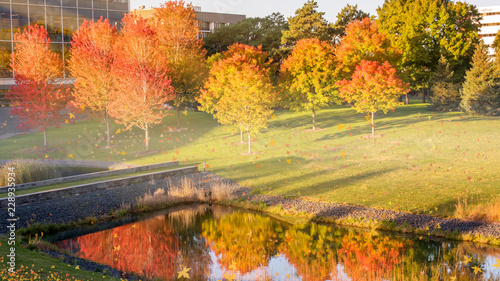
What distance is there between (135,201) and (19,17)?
131 feet

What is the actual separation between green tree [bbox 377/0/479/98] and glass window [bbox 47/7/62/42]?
40.5 metres

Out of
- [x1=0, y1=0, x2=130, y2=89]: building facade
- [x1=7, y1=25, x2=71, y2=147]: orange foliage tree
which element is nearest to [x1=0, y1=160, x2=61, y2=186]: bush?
[x1=7, y1=25, x2=71, y2=147]: orange foliage tree

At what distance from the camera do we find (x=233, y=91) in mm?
36281

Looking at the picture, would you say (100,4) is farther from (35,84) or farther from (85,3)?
(35,84)

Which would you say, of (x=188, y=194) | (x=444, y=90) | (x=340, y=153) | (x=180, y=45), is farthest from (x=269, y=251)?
(x=444, y=90)

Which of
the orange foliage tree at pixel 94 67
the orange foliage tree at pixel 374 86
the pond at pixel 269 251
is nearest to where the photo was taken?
the pond at pixel 269 251

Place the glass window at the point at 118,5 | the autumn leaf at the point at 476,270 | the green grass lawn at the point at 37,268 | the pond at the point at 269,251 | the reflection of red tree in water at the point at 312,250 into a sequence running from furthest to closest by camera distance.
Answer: the glass window at the point at 118,5, the reflection of red tree in water at the point at 312,250, the pond at the point at 269,251, the autumn leaf at the point at 476,270, the green grass lawn at the point at 37,268

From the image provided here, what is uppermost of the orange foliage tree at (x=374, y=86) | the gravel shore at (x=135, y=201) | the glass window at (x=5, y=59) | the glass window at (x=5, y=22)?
the glass window at (x=5, y=22)

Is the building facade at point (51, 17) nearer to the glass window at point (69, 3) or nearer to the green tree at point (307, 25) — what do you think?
the glass window at point (69, 3)

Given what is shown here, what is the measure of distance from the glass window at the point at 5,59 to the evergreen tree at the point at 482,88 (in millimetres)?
50155

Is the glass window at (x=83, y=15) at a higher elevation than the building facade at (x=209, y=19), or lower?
lower

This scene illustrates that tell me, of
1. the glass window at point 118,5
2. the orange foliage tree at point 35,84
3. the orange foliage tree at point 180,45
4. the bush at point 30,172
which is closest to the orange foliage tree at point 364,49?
the orange foliage tree at point 180,45

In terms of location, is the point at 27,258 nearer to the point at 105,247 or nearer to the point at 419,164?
the point at 105,247

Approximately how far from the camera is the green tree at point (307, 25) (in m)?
59.9
